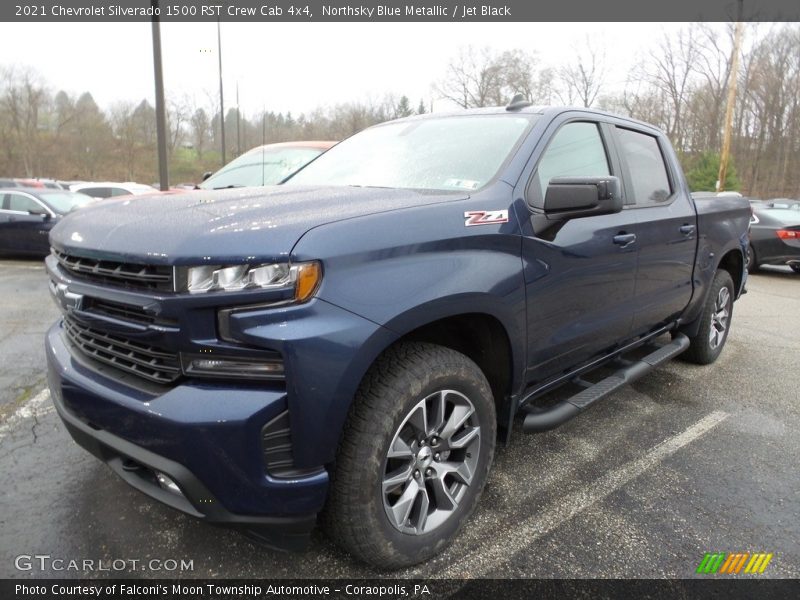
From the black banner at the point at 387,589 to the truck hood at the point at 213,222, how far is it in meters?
1.23

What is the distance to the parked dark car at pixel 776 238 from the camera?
33.4 feet

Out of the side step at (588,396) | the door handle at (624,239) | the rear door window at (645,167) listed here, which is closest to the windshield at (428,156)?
the door handle at (624,239)

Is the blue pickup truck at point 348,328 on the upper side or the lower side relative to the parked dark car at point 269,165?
lower

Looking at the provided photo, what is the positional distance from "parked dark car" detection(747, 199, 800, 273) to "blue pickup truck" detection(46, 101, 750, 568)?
9403 mm

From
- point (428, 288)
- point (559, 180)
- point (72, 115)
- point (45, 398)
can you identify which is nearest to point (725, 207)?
point (559, 180)

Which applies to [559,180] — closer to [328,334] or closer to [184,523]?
[328,334]

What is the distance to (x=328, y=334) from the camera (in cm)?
170

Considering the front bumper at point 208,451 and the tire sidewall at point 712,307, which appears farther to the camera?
the tire sidewall at point 712,307

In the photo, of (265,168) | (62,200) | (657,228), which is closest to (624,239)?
(657,228)

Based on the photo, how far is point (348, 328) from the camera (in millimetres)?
1742

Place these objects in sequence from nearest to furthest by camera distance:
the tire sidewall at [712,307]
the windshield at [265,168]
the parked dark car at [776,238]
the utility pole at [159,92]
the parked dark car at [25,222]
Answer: the tire sidewall at [712,307] → the windshield at [265,168] → the utility pole at [159,92] → the parked dark car at [25,222] → the parked dark car at [776,238]

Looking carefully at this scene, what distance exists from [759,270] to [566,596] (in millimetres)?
12260

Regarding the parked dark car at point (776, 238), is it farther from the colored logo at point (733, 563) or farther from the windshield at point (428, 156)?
the colored logo at point (733, 563)

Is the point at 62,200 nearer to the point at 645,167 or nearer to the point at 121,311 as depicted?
the point at 121,311
